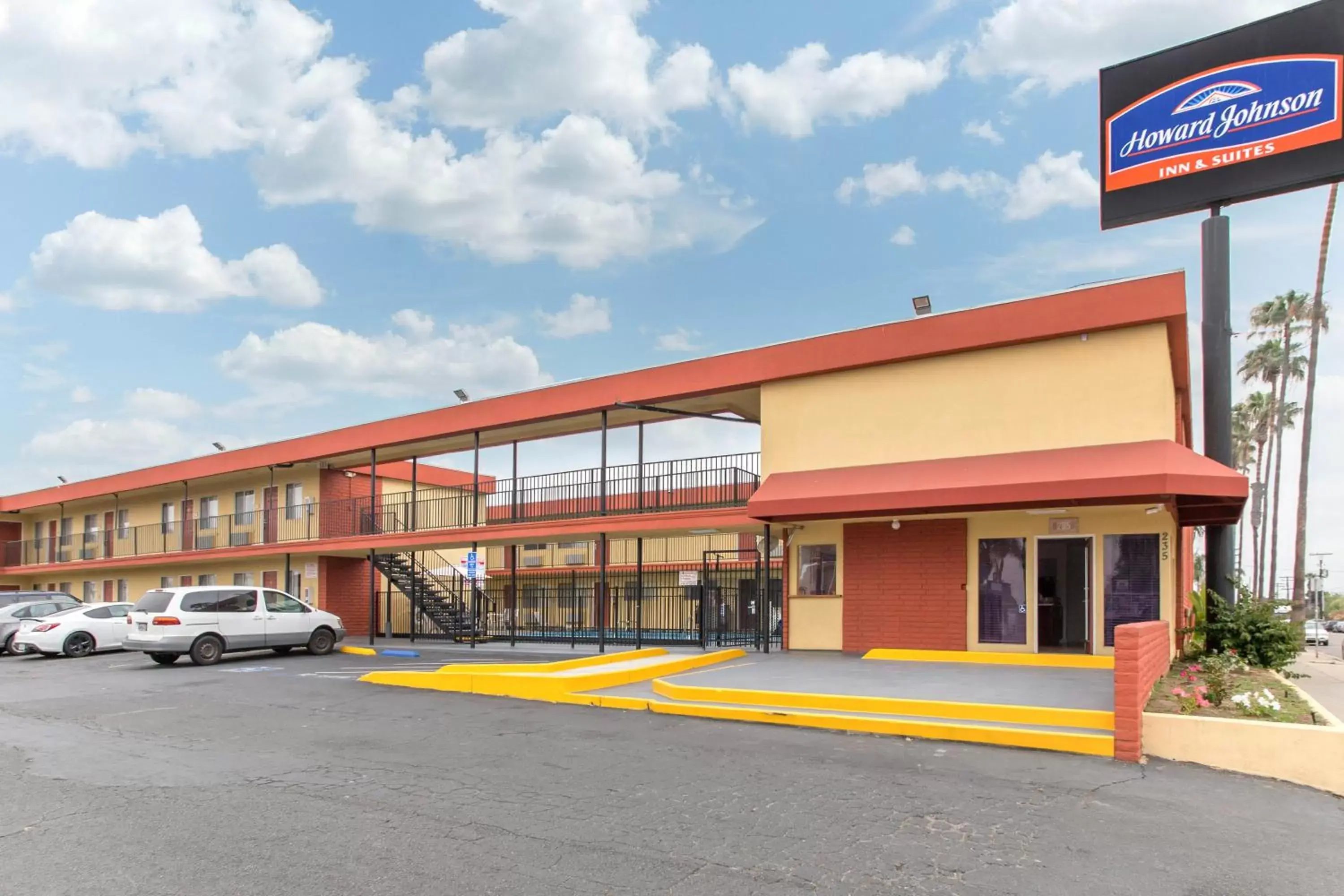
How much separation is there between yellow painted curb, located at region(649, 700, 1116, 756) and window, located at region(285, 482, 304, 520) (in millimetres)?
22854

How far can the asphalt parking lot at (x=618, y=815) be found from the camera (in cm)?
575

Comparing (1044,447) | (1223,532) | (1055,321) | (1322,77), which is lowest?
(1223,532)

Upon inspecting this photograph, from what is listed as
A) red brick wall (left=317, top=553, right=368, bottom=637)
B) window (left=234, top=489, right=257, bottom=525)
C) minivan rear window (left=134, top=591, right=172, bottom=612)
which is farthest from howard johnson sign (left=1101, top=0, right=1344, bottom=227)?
window (left=234, top=489, right=257, bottom=525)

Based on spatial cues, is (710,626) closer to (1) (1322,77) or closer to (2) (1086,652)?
(2) (1086,652)

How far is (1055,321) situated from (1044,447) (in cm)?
209

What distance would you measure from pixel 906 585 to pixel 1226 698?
708cm

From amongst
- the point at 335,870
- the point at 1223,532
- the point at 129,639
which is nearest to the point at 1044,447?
the point at 1223,532

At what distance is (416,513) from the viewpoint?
87.9ft

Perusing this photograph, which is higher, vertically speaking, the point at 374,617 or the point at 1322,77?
the point at 1322,77

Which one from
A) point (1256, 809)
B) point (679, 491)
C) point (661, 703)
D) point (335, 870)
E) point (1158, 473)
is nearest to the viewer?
point (335, 870)

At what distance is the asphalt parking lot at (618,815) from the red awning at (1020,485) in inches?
226

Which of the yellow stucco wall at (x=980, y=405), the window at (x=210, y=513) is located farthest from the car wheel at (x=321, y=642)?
the window at (x=210, y=513)

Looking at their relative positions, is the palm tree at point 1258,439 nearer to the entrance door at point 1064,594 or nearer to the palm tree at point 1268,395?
the palm tree at point 1268,395

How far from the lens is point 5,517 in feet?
151
